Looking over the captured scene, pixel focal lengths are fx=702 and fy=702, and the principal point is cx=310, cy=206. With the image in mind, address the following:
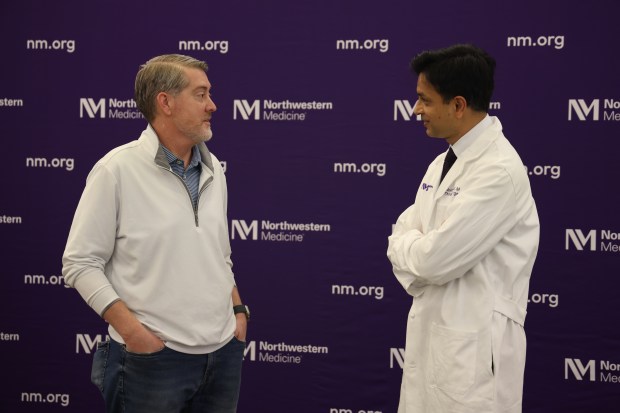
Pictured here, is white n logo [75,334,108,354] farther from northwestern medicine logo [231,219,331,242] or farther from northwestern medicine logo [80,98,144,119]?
northwestern medicine logo [80,98,144,119]

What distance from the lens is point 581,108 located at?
3.41 meters

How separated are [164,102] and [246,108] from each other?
1.64 metres

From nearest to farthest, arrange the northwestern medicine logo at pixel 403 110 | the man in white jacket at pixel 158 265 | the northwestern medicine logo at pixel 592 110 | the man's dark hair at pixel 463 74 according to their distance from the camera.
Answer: the man in white jacket at pixel 158 265
the man's dark hair at pixel 463 74
the northwestern medicine logo at pixel 592 110
the northwestern medicine logo at pixel 403 110

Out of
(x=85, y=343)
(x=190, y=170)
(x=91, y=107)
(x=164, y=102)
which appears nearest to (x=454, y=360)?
(x=190, y=170)

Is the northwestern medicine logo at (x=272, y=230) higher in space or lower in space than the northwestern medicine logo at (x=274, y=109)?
lower

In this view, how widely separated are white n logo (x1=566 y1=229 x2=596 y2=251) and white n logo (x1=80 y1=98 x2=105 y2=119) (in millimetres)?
2505

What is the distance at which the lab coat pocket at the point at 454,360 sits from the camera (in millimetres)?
1992

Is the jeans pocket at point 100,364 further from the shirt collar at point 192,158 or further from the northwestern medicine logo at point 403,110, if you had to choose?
the northwestern medicine logo at point 403,110

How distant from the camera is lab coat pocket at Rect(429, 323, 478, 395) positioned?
199 cm

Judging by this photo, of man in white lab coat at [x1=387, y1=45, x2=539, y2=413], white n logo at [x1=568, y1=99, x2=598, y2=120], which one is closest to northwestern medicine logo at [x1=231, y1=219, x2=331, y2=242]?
white n logo at [x1=568, y1=99, x2=598, y2=120]

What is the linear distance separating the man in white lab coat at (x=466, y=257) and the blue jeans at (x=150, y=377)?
2.11ft

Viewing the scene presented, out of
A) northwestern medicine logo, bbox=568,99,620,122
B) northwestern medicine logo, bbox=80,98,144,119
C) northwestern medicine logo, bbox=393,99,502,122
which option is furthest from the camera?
northwestern medicine logo, bbox=80,98,144,119

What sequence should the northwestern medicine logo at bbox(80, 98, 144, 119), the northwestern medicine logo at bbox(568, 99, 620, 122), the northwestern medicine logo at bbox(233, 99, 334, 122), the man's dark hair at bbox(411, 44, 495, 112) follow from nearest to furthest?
the man's dark hair at bbox(411, 44, 495, 112) < the northwestern medicine logo at bbox(568, 99, 620, 122) < the northwestern medicine logo at bbox(233, 99, 334, 122) < the northwestern medicine logo at bbox(80, 98, 144, 119)

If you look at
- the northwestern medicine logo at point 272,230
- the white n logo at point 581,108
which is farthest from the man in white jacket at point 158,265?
the white n logo at point 581,108
